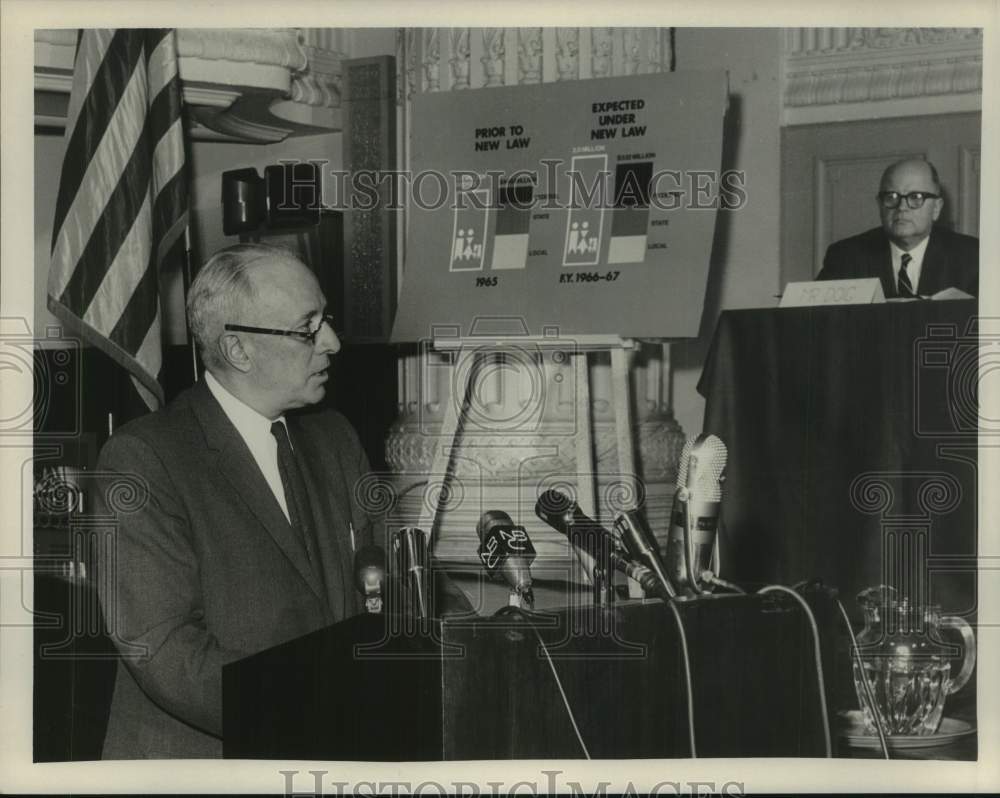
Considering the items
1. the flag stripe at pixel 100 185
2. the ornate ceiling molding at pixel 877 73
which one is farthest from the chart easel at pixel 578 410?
the ornate ceiling molding at pixel 877 73

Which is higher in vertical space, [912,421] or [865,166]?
[865,166]

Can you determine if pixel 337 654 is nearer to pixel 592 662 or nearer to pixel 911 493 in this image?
pixel 592 662

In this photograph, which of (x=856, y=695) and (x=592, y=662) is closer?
→ (x=592, y=662)

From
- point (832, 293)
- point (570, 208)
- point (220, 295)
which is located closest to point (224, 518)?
point (220, 295)

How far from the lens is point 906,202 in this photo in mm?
3875

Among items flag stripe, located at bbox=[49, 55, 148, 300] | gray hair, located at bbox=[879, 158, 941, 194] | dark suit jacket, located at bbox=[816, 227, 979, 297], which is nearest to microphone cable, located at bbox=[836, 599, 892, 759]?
dark suit jacket, located at bbox=[816, 227, 979, 297]

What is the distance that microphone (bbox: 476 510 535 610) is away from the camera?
245 centimetres

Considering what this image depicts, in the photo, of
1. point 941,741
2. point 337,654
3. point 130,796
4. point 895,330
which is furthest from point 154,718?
point 895,330

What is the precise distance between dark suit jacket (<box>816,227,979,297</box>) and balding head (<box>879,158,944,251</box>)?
0.05 m

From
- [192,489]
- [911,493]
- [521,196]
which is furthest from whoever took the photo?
[521,196]

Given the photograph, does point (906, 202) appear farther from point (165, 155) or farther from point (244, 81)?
point (165, 155)

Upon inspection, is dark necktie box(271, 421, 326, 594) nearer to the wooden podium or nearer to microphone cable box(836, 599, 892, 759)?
the wooden podium

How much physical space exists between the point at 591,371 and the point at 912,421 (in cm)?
91

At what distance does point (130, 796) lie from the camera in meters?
2.87
